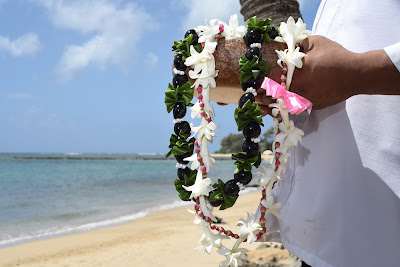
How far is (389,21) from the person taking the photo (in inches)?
39.4

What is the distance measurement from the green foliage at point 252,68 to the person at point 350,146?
79 millimetres

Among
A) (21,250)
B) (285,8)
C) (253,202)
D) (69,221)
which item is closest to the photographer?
(285,8)

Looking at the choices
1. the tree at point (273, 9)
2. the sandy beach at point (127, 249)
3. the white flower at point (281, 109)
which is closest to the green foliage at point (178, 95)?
the white flower at point (281, 109)

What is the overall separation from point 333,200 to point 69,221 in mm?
6436

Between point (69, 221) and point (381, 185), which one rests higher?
point (381, 185)

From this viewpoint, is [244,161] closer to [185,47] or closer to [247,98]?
[247,98]

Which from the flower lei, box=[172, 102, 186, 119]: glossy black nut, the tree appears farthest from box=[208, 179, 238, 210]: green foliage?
the tree

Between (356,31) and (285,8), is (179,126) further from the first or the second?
(285,8)

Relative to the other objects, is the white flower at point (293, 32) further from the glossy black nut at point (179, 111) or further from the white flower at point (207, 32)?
the glossy black nut at point (179, 111)

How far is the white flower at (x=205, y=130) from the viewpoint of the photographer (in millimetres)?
995

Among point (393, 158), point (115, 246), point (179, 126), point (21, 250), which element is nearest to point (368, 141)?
point (393, 158)

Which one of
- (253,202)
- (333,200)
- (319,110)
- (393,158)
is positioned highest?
(319,110)

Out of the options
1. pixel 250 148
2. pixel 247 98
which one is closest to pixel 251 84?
pixel 247 98

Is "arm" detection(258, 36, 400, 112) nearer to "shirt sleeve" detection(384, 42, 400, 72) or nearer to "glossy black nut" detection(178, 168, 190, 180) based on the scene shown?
"shirt sleeve" detection(384, 42, 400, 72)
